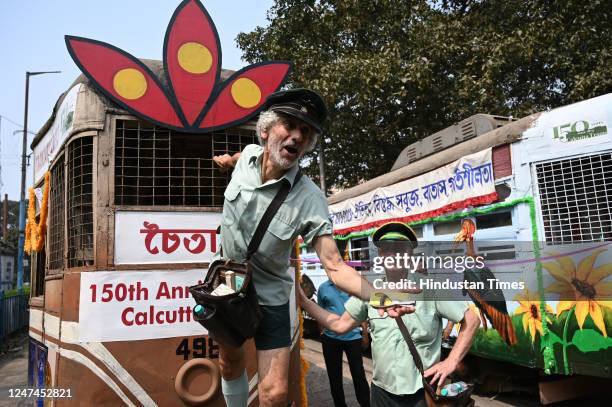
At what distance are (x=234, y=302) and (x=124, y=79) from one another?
2099 mm

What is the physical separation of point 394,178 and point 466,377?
10.6 feet

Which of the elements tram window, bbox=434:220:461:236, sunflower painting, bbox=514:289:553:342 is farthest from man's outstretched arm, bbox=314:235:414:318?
tram window, bbox=434:220:461:236

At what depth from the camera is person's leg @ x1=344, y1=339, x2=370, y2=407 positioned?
17.7ft

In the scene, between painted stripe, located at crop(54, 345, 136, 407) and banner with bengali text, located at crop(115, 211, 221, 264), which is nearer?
Answer: painted stripe, located at crop(54, 345, 136, 407)

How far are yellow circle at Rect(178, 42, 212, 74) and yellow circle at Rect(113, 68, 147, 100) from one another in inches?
12.6

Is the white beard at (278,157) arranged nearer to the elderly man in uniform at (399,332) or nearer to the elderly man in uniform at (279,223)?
the elderly man in uniform at (279,223)

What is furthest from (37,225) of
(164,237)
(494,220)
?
(494,220)

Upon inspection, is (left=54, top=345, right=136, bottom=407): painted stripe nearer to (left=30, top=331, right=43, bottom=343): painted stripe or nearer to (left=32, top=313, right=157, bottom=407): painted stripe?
(left=32, top=313, right=157, bottom=407): painted stripe

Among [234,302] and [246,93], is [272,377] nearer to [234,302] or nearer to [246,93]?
[234,302]

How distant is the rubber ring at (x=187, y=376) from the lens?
338 centimetres

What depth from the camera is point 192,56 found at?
12.0 ft

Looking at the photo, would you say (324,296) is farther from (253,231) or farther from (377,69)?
(377,69)

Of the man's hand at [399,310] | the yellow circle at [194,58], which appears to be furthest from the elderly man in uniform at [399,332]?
the yellow circle at [194,58]

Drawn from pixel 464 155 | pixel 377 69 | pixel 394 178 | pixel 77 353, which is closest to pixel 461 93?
pixel 377 69
